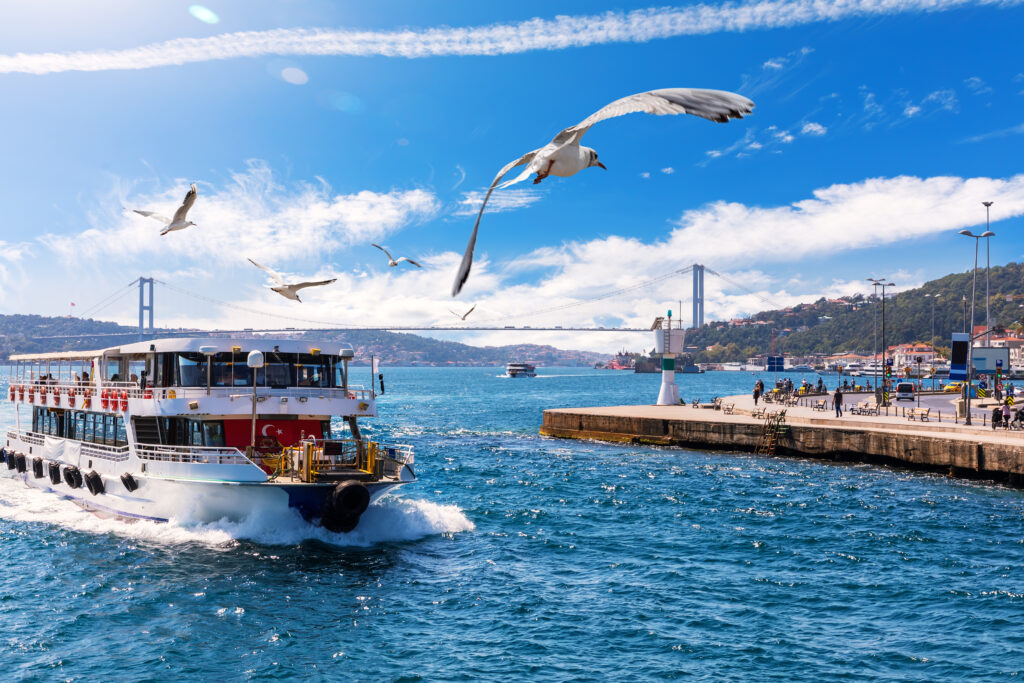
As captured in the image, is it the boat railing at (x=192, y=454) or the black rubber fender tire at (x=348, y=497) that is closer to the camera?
the black rubber fender tire at (x=348, y=497)

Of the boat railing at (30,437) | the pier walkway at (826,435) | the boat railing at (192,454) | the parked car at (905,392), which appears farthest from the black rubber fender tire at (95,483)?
the parked car at (905,392)

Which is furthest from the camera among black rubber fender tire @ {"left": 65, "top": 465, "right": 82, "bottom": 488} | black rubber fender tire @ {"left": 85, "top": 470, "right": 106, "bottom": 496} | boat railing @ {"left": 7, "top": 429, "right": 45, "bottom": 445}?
boat railing @ {"left": 7, "top": 429, "right": 45, "bottom": 445}

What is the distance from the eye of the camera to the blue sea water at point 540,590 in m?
11.6

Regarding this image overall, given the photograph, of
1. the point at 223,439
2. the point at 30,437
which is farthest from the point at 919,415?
the point at 30,437

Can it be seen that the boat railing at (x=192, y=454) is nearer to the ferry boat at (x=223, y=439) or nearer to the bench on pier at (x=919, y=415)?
the ferry boat at (x=223, y=439)

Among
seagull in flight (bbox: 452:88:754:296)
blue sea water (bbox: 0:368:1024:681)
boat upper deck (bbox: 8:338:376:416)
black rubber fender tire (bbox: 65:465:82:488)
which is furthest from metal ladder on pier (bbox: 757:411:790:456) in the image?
seagull in flight (bbox: 452:88:754:296)

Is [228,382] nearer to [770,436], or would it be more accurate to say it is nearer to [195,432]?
[195,432]

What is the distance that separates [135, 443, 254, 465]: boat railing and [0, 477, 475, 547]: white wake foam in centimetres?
142

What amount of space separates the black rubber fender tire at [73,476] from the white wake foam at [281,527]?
74 cm

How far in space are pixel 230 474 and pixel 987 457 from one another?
2412 centimetres

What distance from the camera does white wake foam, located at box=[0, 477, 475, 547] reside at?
18.0 m

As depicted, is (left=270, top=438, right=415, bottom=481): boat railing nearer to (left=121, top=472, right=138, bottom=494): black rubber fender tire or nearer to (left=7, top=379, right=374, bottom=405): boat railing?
(left=7, top=379, right=374, bottom=405): boat railing

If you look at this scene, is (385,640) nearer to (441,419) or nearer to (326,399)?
(326,399)

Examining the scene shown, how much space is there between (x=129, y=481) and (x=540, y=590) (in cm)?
1128
